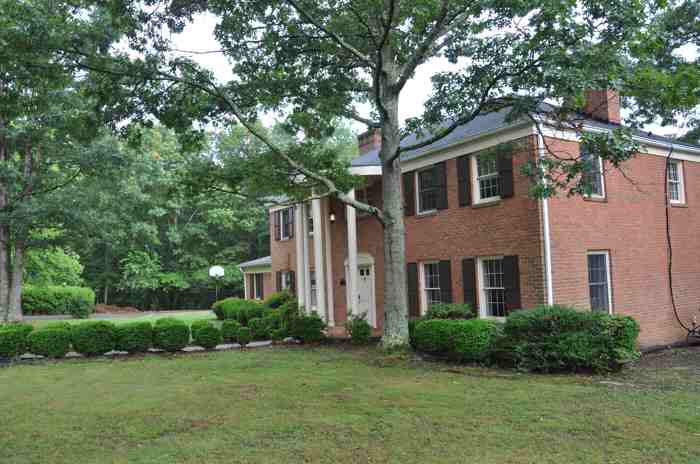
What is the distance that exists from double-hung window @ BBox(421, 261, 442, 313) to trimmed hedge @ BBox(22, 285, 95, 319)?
65.5 ft

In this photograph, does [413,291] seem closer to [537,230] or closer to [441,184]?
[441,184]

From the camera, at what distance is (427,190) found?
1523cm

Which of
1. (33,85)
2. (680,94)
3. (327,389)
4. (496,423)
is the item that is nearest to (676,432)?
(496,423)

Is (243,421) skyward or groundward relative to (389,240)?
groundward

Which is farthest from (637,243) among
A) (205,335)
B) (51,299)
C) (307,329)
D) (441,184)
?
(51,299)

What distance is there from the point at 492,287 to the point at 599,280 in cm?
248

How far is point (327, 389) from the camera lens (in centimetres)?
827

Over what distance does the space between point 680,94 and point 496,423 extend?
20.0 feet

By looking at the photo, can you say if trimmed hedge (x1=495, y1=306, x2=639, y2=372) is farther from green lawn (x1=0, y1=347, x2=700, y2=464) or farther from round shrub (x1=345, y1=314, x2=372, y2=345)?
round shrub (x1=345, y1=314, x2=372, y2=345)

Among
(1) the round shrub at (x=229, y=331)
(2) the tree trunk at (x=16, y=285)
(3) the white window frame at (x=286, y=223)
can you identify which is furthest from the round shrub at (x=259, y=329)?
(2) the tree trunk at (x=16, y=285)

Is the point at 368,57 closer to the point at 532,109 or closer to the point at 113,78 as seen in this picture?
the point at 532,109

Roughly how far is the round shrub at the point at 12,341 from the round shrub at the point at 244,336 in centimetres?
478

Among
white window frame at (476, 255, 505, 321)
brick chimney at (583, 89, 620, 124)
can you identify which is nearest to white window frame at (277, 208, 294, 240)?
white window frame at (476, 255, 505, 321)

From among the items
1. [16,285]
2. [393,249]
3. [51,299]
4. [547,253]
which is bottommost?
[51,299]
